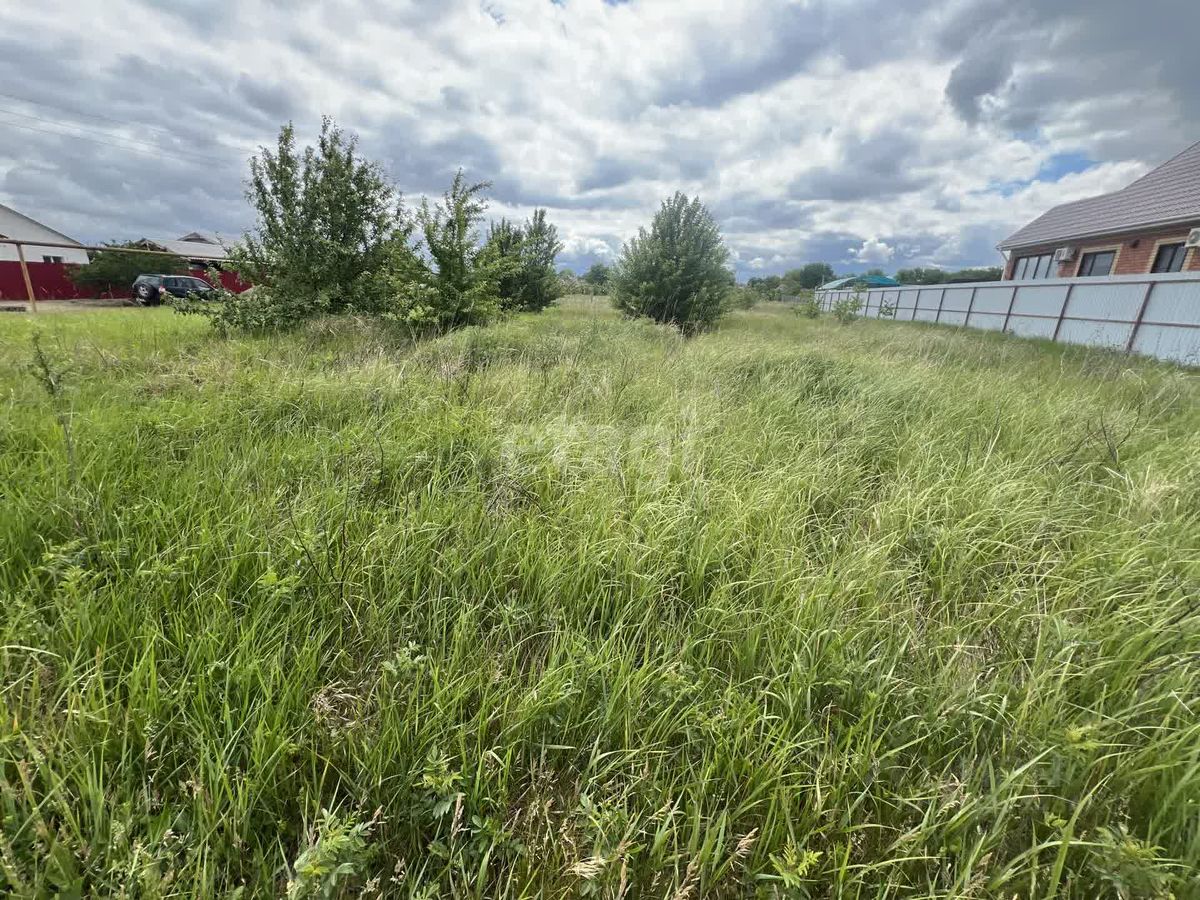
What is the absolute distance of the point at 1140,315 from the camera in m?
11.1

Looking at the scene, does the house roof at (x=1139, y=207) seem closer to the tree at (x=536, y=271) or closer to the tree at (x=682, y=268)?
the tree at (x=682, y=268)

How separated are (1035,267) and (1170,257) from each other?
326 inches

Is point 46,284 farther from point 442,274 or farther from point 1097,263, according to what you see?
point 1097,263

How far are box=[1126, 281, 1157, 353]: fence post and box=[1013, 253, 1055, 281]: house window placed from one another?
1461 centimetres

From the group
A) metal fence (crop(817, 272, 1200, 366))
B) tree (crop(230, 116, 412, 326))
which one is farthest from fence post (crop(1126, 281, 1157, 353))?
tree (crop(230, 116, 412, 326))

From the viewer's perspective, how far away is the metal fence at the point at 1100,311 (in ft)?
33.4

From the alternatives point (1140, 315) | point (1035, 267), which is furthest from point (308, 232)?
point (1035, 267)

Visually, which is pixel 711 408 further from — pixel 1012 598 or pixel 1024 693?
pixel 1024 693

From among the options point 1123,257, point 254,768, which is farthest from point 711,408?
point 1123,257

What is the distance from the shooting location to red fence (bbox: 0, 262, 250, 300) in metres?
17.4

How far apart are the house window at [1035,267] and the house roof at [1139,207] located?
97cm

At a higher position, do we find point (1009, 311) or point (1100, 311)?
point (1009, 311)

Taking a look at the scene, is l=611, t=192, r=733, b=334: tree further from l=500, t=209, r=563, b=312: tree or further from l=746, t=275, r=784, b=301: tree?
l=746, t=275, r=784, b=301: tree

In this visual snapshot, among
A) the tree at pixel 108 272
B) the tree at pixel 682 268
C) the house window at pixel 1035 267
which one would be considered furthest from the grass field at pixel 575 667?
the tree at pixel 108 272
